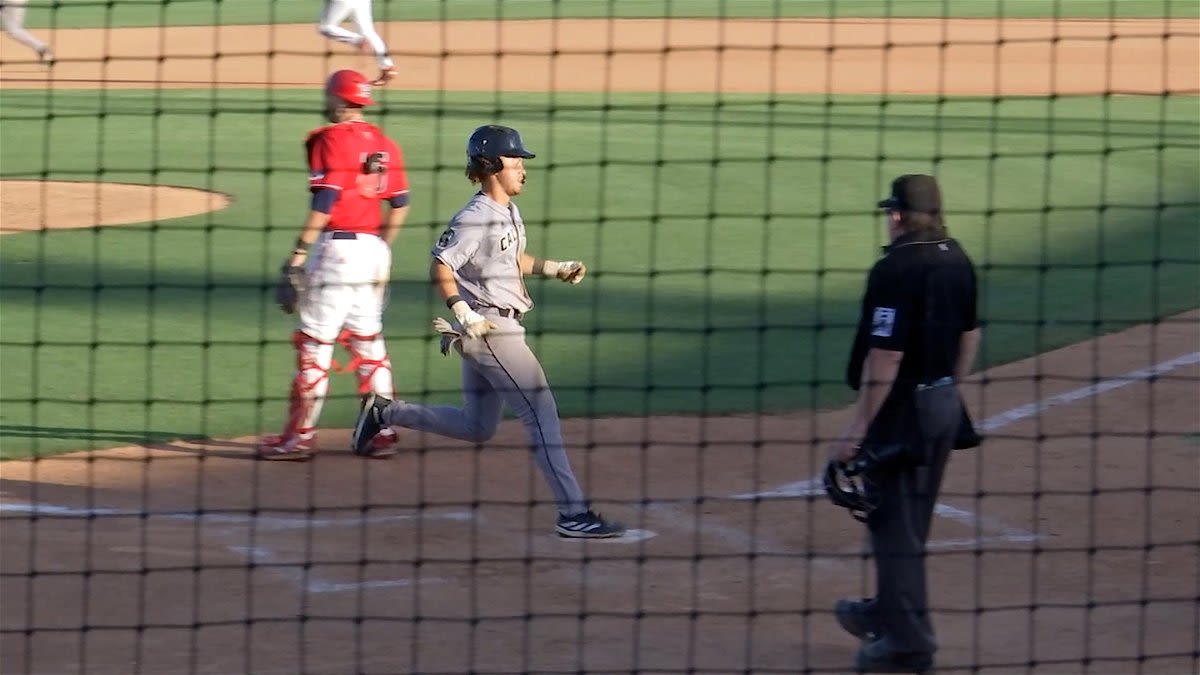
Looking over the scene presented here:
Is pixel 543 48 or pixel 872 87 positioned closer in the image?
pixel 872 87

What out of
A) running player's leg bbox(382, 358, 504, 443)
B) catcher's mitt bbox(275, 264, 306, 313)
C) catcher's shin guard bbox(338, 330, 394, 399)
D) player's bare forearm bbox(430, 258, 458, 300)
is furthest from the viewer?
catcher's shin guard bbox(338, 330, 394, 399)

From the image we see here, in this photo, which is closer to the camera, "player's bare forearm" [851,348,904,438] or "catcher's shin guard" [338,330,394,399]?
"player's bare forearm" [851,348,904,438]

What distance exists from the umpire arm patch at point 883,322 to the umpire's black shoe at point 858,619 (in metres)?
0.94

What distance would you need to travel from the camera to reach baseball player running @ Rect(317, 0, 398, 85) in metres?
21.2

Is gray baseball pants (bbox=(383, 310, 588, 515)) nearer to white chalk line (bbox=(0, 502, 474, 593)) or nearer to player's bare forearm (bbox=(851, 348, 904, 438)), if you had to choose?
white chalk line (bbox=(0, 502, 474, 593))

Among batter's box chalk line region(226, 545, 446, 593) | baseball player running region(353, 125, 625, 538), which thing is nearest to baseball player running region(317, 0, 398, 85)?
baseball player running region(353, 125, 625, 538)

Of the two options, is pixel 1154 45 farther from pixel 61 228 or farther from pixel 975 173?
pixel 61 228

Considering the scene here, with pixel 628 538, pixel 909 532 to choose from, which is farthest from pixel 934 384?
pixel 628 538

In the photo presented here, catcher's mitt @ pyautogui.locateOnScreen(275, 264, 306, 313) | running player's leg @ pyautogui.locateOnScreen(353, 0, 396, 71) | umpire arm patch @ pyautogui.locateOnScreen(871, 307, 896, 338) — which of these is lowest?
umpire arm patch @ pyautogui.locateOnScreen(871, 307, 896, 338)

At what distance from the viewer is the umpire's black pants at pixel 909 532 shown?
5578 millimetres

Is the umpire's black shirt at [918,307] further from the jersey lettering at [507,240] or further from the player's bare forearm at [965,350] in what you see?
the jersey lettering at [507,240]

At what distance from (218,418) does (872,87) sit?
15604 millimetres

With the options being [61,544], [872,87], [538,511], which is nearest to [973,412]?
[538,511]

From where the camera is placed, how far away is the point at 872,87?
22.9 m
